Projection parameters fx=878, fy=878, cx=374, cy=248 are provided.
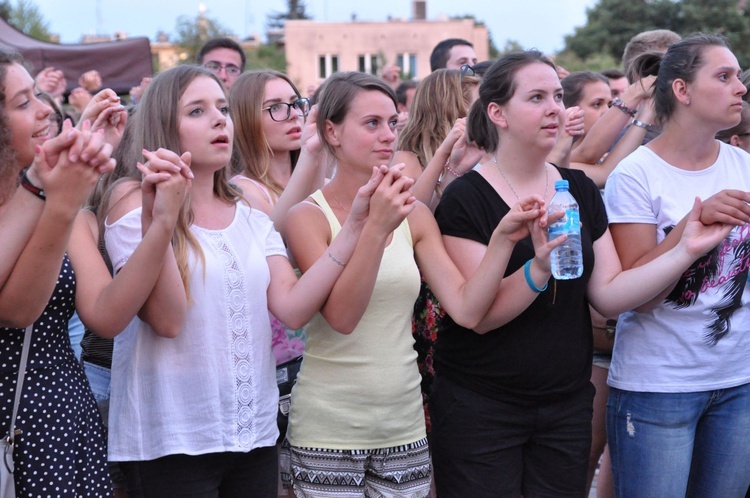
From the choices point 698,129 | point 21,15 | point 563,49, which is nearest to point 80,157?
point 698,129

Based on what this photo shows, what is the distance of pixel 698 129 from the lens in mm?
3557

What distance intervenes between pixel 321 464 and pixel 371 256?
0.79m

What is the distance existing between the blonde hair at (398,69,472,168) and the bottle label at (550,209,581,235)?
1481 millimetres

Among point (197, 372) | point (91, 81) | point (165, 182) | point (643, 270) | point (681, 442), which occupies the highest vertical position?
point (165, 182)

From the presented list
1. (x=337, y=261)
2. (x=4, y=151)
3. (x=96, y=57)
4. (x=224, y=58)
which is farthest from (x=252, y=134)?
(x=96, y=57)

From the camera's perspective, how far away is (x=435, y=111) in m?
4.67

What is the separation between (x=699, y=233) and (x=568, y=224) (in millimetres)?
548

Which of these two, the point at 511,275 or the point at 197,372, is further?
the point at 511,275

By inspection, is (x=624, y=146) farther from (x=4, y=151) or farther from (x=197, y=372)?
(x=4, y=151)

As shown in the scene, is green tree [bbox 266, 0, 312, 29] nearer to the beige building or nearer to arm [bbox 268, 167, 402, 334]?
the beige building

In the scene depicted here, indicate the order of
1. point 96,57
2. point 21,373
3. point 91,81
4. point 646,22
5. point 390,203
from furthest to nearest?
point 646,22 < point 96,57 < point 91,81 < point 390,203 < point 21,373

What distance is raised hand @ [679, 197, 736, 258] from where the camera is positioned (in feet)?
10.5

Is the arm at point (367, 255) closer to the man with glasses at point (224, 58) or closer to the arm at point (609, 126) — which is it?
the arm at point (609, 126)

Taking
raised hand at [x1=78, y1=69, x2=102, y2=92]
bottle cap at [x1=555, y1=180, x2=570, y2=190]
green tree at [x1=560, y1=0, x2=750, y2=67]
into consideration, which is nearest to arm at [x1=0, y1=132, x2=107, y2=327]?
bottle cap at [x1=555, y1=180, x2=570, y2=190]
